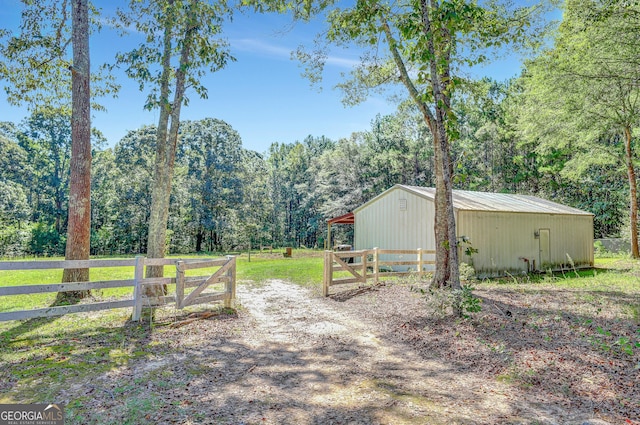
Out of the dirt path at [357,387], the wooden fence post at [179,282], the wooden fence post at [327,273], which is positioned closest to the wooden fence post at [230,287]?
the wooden fence post at [179,282]

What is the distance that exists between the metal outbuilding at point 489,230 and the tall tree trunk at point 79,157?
10344 millimetres

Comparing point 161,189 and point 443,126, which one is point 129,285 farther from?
point 443,126

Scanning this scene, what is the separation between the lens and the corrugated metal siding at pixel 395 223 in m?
13.8

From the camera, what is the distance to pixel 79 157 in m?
7.30

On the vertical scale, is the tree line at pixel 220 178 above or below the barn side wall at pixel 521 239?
above

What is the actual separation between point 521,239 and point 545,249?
6.24ft

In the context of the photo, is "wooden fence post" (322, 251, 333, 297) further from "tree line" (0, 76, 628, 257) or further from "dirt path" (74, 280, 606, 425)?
"tree line" (0, 76, 628, 257)

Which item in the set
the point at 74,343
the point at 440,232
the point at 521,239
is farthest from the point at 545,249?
the point at 74,343

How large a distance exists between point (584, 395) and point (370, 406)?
6.81 ft

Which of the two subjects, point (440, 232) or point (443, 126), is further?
point (440, 232)

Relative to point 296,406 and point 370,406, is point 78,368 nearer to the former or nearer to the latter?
point 296,406

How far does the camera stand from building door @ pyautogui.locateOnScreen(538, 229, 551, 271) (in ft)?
50.2

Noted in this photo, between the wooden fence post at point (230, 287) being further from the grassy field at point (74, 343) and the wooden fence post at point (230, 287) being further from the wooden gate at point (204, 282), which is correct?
the grassy field at point (74, 343)

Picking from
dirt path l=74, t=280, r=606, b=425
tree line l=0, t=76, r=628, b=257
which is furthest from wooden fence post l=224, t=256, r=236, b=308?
tree line l=0, t=76, r=628, b=257
